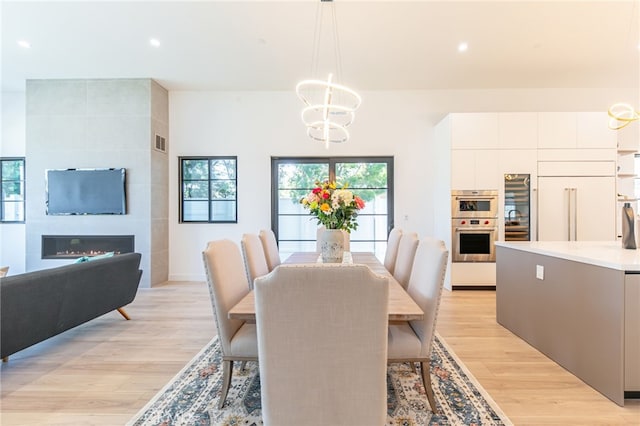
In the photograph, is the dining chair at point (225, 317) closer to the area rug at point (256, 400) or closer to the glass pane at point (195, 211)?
the area rug at point (256, 400)

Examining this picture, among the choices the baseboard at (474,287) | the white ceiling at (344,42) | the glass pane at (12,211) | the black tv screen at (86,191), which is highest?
the white ceiling at (344,42)

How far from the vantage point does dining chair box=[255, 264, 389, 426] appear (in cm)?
110

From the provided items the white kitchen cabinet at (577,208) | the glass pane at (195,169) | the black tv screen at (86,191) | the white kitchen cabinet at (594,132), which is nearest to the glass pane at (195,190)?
the glass pane at (195,169)

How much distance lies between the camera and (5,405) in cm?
180

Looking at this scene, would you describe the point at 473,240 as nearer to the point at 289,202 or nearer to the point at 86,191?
the point at 289,202

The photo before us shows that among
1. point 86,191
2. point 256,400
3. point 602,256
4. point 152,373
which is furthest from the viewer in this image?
point 86,191

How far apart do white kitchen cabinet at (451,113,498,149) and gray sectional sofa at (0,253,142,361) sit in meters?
4.45

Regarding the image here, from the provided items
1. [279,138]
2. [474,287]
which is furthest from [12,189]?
[474,287]

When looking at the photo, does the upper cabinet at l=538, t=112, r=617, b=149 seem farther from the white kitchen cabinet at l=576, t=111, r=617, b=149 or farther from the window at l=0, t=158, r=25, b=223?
the window at l=0, t=158, r=25, b=223

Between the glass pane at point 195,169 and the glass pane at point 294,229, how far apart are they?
60.1 inches

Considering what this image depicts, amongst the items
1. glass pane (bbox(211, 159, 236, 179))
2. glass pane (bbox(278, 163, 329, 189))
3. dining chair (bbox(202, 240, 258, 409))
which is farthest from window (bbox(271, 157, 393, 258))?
dining chair (bbox(202, 240, 258, 409))

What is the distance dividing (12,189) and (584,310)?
8027 millimetres

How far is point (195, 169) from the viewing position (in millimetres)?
5059

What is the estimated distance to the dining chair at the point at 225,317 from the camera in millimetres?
1614
